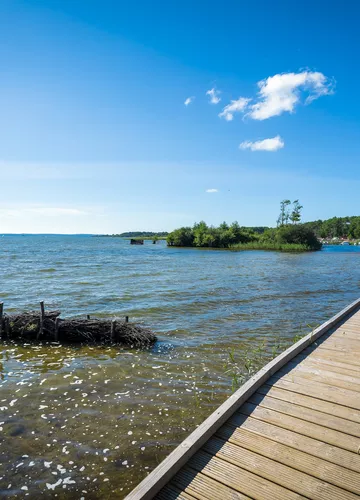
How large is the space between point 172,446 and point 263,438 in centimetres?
202

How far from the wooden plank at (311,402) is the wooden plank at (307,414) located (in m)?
0.08

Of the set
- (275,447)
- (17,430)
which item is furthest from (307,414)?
(17,430)

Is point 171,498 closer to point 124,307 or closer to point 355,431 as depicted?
point 355,431

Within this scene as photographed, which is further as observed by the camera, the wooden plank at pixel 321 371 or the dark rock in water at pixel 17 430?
the dark rock in water at pixel 17 430

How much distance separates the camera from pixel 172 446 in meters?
5.17

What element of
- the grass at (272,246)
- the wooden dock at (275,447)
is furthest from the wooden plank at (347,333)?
the grass at (272,246)

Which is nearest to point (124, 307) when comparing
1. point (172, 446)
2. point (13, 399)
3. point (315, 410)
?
point (13, 399)

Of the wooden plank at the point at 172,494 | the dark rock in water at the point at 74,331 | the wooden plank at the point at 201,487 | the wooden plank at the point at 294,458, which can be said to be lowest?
the dark rock in water at the point at 74,331

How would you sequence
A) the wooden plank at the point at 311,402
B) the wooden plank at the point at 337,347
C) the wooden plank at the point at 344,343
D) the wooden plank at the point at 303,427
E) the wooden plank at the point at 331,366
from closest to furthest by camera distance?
the wooden plank at the point at 303,427 < the wooden plank at the point at 311,402 < the wooden plank at the point at 331,366 < the wooden plank at the point at 337,347 < the wooden plank at the point at 344,343

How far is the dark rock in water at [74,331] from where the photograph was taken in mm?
10125

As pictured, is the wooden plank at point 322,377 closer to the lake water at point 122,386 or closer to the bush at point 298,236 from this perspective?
the lake water at point 122,386

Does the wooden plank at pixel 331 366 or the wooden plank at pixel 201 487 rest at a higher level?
the wooden plank at pixel 331 366

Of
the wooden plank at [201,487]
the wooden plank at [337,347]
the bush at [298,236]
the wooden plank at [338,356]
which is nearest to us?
the wooden plank at [201,487]

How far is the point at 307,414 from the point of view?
14.1ft
